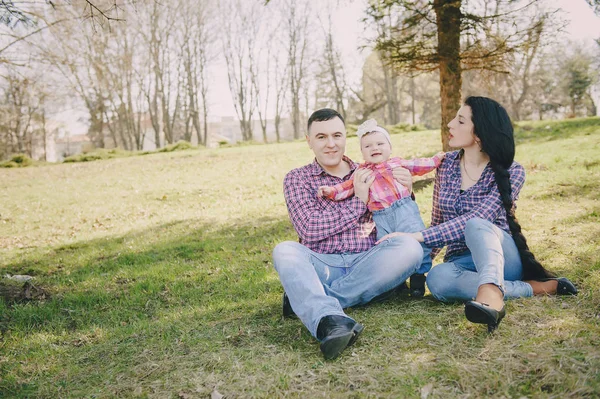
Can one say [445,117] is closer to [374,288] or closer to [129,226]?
[374,288]

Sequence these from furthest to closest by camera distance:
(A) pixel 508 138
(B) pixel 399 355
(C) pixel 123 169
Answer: (C) pixel 123 169
(A) pixel 508 138
(B) pixel 399 355

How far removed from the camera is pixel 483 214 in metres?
3.17

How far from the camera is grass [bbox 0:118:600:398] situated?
2387 millimetres

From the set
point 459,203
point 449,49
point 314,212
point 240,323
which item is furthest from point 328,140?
point 449,49

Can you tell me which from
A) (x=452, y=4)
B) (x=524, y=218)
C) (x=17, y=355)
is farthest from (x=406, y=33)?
(x=17, y=355)

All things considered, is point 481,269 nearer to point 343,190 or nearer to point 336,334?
point 336,334

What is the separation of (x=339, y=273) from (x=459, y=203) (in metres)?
1.02

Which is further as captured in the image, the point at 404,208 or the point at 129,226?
the point at 129,226

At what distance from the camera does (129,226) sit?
802 cm

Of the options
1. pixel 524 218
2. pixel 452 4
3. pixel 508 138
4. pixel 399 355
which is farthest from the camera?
pixel 452 4

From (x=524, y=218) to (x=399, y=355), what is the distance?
3894 mm

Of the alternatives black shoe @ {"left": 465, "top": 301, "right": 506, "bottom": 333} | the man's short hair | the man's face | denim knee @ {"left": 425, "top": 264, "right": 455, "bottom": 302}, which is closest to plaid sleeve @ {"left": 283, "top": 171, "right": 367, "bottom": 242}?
the man's face

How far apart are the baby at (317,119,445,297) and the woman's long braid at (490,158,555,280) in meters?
0.49

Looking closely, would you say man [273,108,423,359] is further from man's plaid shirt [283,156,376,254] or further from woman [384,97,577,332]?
woman [384,97,577,332]
